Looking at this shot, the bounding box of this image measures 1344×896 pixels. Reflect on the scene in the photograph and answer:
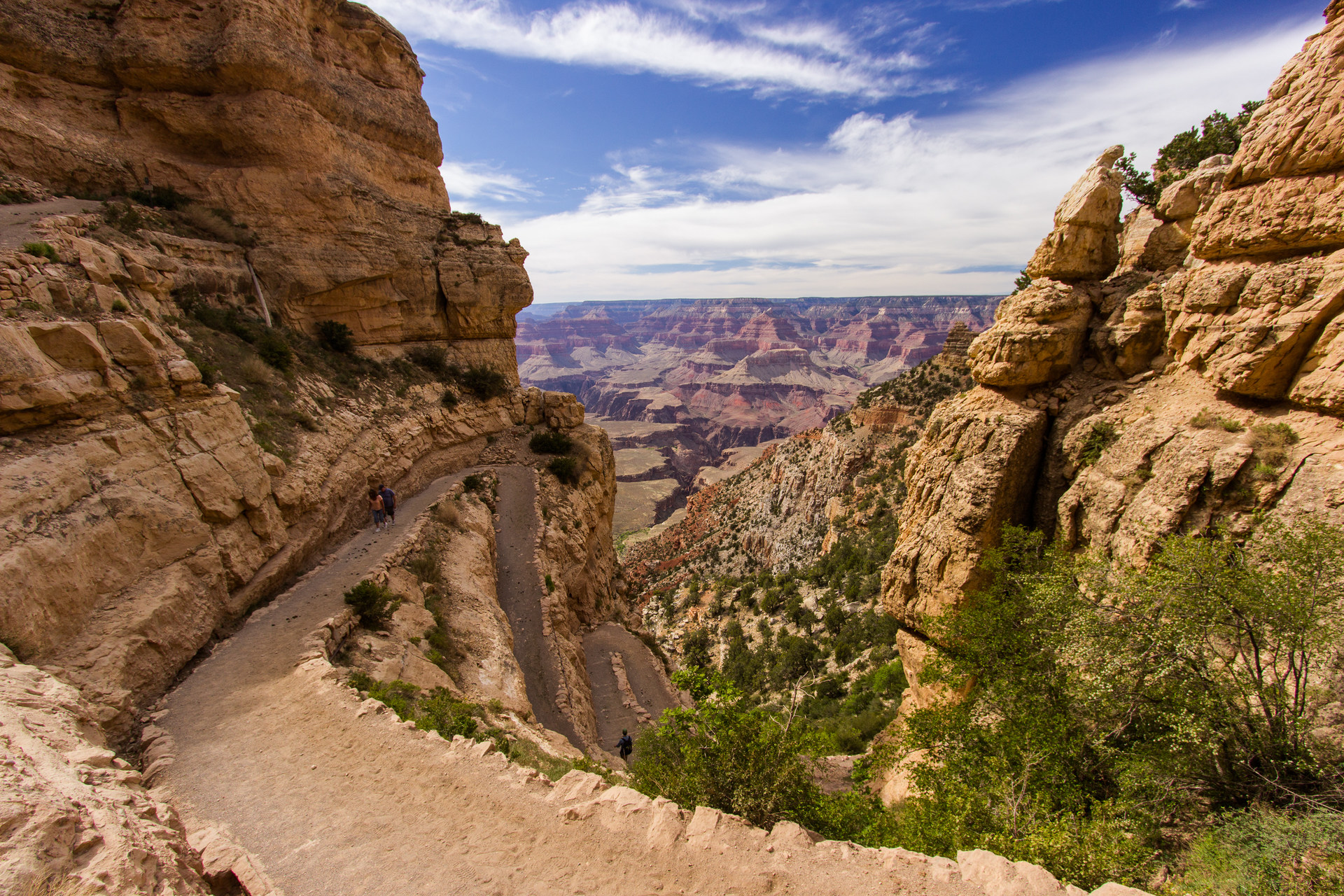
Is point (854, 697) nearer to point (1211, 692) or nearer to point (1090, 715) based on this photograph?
point (1090, 715)

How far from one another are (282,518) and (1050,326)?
76.1 feet

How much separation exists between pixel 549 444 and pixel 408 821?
25112 mm

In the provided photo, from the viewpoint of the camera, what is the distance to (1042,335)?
509 inches

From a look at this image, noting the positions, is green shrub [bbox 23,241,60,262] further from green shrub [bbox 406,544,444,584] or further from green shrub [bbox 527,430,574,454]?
green shrub [bbox 527,430,574,454]

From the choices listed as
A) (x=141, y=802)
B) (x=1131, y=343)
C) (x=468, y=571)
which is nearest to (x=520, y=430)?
(x=468, y=571)

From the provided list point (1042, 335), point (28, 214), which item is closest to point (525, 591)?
point (28, 214)

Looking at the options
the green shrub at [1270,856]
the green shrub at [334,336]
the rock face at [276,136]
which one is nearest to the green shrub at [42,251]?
the rock face at [276,136]

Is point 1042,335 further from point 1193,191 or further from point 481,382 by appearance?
point 481,382

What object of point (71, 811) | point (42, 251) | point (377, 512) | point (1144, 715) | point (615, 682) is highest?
point (42, 251)

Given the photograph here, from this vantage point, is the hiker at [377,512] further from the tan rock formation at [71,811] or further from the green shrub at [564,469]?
the tan rock formation at [71,811]

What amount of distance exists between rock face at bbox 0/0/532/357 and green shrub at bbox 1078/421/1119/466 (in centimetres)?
3088

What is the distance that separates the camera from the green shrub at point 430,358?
29.1m

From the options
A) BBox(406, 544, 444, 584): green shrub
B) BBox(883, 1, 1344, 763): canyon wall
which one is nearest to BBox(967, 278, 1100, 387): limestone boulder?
BBox(883, 1, 1344, 763): canyon wall

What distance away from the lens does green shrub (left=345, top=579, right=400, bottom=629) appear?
47.4 ft
